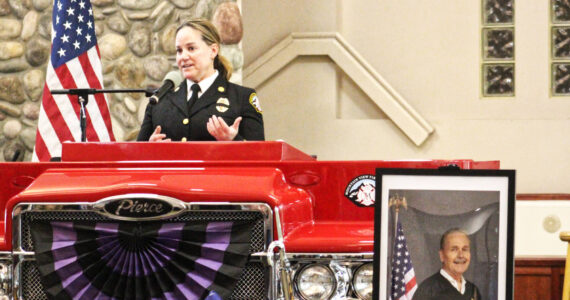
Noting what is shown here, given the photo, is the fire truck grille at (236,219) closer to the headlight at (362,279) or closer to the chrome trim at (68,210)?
the chrome trim at (68,210)

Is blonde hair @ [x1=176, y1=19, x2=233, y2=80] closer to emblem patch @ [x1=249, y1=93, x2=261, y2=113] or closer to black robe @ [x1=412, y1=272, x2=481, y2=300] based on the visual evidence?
emblem patch @ [x1=249, y1=93, x2=261, y2=113]

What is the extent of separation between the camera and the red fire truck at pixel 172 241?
2.18 meters

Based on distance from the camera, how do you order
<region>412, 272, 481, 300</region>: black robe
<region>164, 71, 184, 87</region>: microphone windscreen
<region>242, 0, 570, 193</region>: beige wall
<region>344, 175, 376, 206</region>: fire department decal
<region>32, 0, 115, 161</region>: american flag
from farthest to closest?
<region>242, 0, 570, 193</region>: beige wall → <region>32, 0, 115, 161</region>: american flag → <region>164, 71, 184, 87</region>: microphone windscreen → <region>344, 175, 376, 206</region>: fire department decal → <region>412, 272, 481, 300</region>: black robe

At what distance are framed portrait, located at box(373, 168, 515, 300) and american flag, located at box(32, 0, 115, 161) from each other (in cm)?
368

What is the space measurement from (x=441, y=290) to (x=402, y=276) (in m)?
0.08

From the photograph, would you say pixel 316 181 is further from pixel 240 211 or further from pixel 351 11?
pixel 351 11

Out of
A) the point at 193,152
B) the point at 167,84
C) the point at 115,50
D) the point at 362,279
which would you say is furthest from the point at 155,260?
the point at 115,50

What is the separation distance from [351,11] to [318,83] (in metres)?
0.71

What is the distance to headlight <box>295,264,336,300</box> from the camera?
2197mm

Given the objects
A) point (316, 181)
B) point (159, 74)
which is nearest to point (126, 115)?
point (159, 74)

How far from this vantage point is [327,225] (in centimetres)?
240

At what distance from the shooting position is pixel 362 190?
243cm

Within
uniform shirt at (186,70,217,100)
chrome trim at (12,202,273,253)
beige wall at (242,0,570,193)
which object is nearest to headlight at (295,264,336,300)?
chrome trim at (12,202,273,253)

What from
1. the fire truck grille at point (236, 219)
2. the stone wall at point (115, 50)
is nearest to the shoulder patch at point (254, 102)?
the fire truck grille at point (236, 219)
